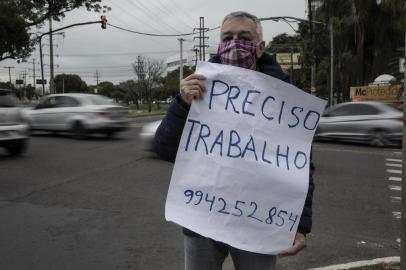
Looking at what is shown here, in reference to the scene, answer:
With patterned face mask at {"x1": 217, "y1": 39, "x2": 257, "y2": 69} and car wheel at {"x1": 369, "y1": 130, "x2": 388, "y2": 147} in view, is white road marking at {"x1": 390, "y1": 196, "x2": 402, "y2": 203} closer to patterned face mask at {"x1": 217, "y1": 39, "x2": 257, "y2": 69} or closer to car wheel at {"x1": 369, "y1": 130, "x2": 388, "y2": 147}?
patterned face mask at {"x1": 217, "y1": 39, "x2": 257, "y2": 69}

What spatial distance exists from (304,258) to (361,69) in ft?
104

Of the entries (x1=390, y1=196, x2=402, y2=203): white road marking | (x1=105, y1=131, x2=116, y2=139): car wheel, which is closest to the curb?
(x1=390, y1=196, x2=402, y2=203): white road marking

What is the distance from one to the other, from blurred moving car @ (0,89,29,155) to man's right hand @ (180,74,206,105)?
11.2 metres

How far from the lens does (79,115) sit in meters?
17.6

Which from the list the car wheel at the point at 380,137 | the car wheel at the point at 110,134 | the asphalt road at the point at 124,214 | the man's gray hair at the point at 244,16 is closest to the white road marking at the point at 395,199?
the asphalt road at the point at 124,214

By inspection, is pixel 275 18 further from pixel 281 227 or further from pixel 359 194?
pixel 281 227

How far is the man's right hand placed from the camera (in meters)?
2.21

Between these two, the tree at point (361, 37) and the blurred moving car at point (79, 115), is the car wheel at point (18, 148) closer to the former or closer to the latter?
the blurred moving car at point (79, 115)

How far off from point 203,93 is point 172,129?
215 mm

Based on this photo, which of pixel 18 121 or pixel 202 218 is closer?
pixel 202 218

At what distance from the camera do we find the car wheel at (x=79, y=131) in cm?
1744

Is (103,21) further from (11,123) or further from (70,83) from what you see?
(70,83)

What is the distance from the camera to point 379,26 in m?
33.2

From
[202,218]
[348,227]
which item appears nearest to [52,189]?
[348,227]
